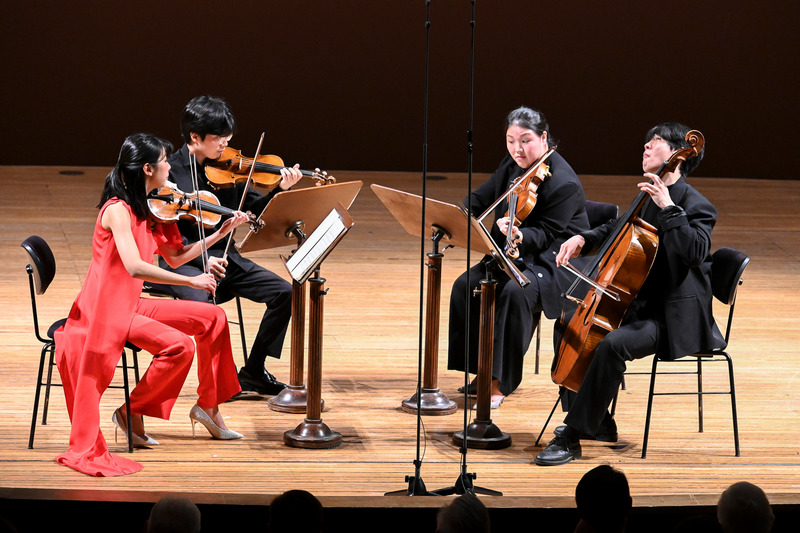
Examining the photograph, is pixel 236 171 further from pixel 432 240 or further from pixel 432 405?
pixel 432 405

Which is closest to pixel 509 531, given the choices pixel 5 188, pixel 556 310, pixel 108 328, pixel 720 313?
pixel 108 328

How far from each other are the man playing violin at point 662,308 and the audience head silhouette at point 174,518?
1.85m

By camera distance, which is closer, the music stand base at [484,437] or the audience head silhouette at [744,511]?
the audience head silhouette at [744,511]

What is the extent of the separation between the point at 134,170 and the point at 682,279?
189 centimetres

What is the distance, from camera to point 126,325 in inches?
139

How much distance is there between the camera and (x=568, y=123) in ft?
31.5

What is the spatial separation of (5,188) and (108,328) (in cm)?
526

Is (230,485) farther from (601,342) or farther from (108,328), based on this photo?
(601,342)

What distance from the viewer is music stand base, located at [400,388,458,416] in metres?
4.16

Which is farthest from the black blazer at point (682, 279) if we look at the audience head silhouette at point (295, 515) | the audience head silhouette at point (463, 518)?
the audience head silhouette at point (295, 515)

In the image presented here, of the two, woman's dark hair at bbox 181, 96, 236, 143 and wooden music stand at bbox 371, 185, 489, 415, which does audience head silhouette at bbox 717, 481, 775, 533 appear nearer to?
wooden music stand at bbox 371, 185, 489, 415

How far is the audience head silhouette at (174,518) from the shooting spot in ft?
6.43

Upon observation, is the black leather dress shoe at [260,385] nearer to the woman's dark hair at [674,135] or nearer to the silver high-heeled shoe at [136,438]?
the silver high-heeled shoe at [136,438]

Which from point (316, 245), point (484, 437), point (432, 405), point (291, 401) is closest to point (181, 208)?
point (316, 245)
